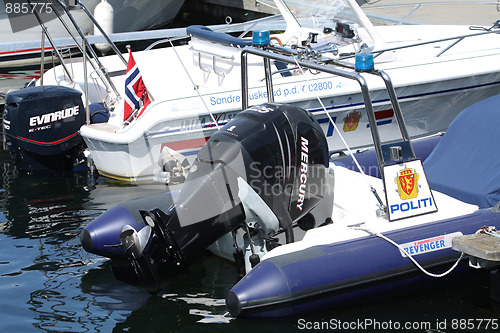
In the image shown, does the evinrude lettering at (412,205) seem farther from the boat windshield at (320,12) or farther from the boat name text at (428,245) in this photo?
the boat windshield at (320,12)

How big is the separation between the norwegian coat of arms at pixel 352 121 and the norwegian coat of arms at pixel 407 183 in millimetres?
2992

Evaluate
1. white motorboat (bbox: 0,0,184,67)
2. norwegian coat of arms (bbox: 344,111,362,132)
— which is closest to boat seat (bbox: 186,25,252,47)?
norwegian coat of arms (bbox: 344,111,362,132)

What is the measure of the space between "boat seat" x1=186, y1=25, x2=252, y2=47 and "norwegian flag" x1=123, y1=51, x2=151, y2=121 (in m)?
0.95

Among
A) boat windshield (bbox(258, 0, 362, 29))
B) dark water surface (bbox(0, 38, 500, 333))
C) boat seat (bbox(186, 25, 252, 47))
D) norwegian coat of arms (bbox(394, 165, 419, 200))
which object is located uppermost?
boat windshield (bbox(258, 0, 362, 29))

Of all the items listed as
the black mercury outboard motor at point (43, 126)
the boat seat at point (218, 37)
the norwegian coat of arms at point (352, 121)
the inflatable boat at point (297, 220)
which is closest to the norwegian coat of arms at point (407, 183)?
the inflatable boat at point (297, 220)

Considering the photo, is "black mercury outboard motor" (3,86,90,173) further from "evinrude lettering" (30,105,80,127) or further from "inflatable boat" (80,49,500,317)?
"inflatable boat" (80,49,500,317)

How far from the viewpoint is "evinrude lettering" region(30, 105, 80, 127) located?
7.48 meters

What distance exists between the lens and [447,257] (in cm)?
434

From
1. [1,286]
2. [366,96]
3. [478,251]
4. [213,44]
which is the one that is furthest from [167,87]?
[478,251]

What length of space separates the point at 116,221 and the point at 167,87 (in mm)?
2869

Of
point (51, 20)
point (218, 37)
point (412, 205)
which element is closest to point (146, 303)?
point (412, 205)

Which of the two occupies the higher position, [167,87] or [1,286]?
[167,87]

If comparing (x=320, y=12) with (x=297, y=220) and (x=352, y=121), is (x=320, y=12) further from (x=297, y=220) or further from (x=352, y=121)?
(x=297, y=220)

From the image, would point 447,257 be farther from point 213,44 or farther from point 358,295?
point 213,44
